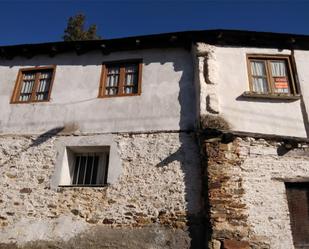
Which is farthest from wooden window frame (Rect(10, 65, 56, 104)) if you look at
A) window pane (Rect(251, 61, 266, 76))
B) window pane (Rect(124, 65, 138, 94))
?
window pane (Rect(251, 61, 266, 76))

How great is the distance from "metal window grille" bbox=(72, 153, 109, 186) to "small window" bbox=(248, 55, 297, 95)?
443 centimetres

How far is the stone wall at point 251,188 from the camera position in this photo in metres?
6.23

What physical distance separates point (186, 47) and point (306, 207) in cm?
528

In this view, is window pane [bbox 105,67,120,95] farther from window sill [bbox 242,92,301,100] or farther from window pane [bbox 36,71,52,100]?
window sill [bbox 242,92,301,100]

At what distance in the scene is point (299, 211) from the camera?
662cm

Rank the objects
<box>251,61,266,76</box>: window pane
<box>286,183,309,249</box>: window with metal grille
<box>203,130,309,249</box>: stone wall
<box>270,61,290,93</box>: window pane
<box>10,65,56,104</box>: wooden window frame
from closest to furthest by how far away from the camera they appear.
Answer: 1. <box>203,130,309,249</box>: stone wall
2. <box>286,183,309,249</box>: window with metal grille
3. <box>270,61,290,93</box>: window pane
4. <box>251,61,266,76</box>: window pane
5. <box>10,65,56,104</box>: wooden window frame

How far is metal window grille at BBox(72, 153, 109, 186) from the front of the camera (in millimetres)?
7848

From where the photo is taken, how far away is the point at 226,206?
21.1 feet

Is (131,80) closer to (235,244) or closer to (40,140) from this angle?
(40,140)

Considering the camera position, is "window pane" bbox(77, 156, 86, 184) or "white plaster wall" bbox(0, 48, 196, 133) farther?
"white plaster wall" bbox(0, 48, 196, 133)

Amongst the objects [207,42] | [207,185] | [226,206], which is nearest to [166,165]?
[207,185]

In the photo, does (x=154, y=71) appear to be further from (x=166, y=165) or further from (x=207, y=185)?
(x=207, y=185)

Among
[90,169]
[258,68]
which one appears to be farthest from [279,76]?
[90,169]

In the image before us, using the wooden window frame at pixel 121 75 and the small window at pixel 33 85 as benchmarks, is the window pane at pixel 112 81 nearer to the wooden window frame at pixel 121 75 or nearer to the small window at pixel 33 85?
the wooden window frame at pixel 121 75
